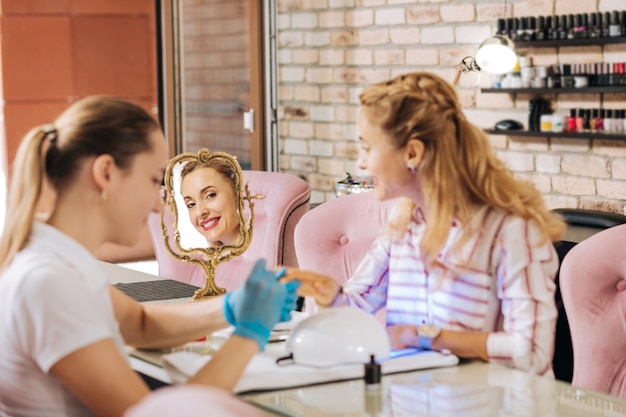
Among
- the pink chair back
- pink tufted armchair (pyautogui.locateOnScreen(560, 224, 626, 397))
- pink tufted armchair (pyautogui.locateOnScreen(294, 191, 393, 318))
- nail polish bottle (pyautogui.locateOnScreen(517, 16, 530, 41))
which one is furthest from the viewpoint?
nail polish bottle (pyautogui.locateOnScreen(517, 16, 530, 41))

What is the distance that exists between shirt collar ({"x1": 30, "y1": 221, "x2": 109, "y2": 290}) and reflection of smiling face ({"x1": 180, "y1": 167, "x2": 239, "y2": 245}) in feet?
2.90

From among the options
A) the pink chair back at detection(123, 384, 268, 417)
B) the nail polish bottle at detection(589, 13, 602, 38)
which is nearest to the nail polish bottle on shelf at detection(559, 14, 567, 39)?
the nail polish bottle at detection(589, 13, 602, 38)

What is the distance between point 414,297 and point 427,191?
0.21m

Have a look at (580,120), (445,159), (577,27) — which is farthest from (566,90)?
(445,159)

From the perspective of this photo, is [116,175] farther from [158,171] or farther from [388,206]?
[388,206]

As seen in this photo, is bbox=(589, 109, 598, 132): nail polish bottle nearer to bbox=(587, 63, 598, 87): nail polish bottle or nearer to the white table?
bbox=(587, 63, 598, 87): nail polish bottle

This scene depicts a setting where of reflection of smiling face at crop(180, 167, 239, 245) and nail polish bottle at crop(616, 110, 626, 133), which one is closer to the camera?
reflection of smiling face at crop(180, 167, 239, 245)

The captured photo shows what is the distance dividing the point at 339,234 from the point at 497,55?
1843 mm

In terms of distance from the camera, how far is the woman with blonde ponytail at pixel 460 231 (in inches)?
71.7

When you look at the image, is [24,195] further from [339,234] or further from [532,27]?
[532,27]

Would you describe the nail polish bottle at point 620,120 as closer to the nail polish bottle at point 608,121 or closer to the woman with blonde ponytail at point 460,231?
the nail polish bottle at point 608,121

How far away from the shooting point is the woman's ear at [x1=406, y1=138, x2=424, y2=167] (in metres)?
1.89

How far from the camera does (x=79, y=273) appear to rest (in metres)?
1.51

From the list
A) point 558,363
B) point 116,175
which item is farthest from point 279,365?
point 558,363
